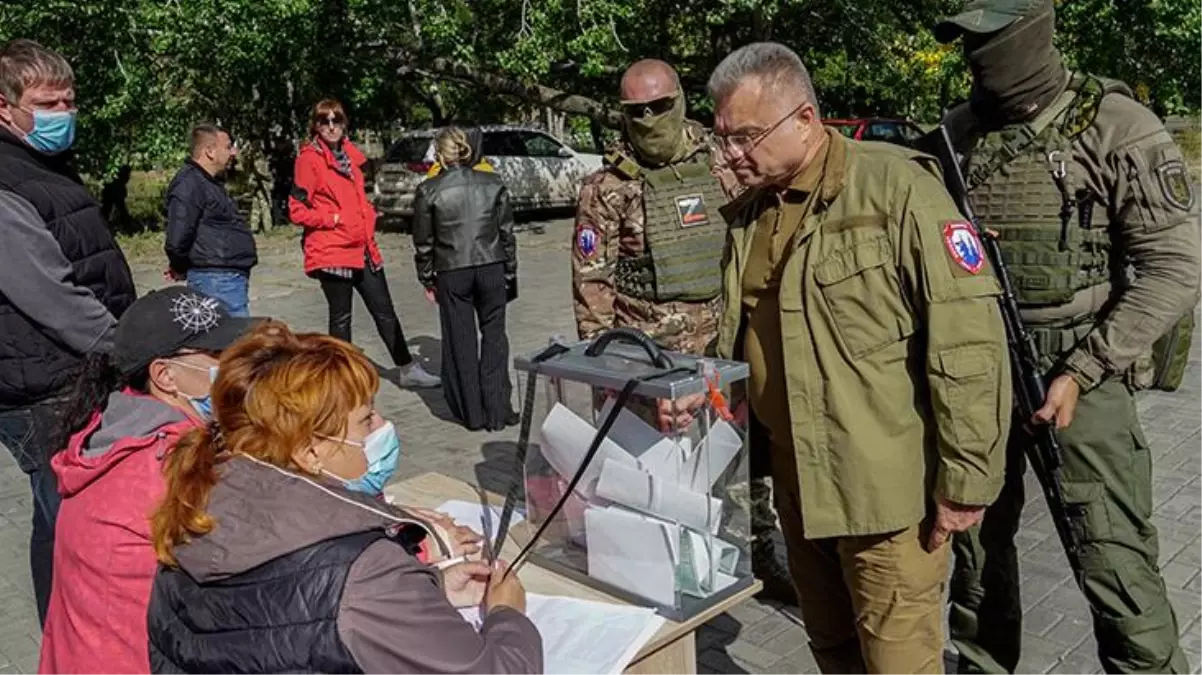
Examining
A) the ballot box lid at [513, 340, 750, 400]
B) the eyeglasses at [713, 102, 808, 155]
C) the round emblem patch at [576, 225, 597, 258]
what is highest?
the eyeglasses at [713, 102, 808, 155]

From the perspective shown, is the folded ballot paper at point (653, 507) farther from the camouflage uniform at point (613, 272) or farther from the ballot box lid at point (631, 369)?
the camouflage uniform at point (613, 272)

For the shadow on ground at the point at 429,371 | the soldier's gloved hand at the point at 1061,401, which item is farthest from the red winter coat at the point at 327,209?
the soldier's gloved hand at the point at 1061,401

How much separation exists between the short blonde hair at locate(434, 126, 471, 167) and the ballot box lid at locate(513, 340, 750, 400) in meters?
4.16

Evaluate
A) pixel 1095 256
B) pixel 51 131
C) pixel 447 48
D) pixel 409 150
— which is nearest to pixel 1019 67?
pixel 1095 256

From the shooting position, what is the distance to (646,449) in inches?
89.0

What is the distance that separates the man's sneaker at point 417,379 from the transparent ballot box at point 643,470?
5280 mm

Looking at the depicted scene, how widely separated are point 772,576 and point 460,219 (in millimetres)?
3237

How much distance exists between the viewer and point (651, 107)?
3.88 m

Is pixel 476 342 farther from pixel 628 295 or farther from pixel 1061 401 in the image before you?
pixel 1061 401

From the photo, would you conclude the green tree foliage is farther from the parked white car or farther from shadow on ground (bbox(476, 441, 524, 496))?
shadow on ground (bbox(476, 441, 524, 496))

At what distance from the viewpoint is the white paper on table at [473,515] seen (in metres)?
2.75

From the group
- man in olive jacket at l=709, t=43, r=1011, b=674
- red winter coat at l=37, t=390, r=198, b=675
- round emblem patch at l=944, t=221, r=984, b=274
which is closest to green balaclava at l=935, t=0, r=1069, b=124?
man in olive jacket at l=709, t=43, r=1011, b=674

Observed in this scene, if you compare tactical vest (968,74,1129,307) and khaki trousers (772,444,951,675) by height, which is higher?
tactical vest (968,74,1129,307)

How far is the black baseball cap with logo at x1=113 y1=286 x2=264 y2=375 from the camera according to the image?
2564mm
